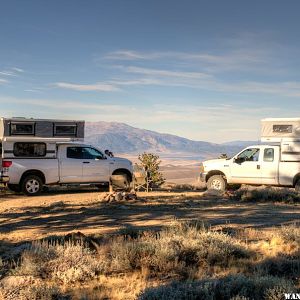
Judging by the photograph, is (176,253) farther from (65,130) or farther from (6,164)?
(65,130)

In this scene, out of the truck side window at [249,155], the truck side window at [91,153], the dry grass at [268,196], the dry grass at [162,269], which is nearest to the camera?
the dry grass at [162,269]

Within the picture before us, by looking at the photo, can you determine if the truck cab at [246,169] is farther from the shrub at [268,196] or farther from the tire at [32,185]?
the tire at [32,185]

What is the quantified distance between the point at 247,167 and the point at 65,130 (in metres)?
7.22

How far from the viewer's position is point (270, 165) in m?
18.9

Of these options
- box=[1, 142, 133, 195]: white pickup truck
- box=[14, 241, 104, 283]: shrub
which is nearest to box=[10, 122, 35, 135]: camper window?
box=[1, 142, 133, 195]: white pickup truck

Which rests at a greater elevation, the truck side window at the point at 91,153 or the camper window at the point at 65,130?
the camper window at the point at 65,130

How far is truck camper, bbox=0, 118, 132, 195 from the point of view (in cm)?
1789

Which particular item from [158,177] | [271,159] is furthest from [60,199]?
[158,177]

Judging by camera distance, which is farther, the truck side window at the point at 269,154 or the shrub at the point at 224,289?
the truck side window at the point at 269,154

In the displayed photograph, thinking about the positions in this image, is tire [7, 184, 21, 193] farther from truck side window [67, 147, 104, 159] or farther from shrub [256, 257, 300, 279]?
shrub [256, 257, 300, 279]

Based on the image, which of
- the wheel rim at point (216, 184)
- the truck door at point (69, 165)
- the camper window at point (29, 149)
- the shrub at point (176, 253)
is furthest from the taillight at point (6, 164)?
the shrub at point (176, 253)

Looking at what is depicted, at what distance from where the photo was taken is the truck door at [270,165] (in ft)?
61.8

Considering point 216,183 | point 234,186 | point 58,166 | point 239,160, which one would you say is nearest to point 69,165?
point 58,166

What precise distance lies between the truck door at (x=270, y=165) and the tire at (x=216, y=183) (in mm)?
1707
